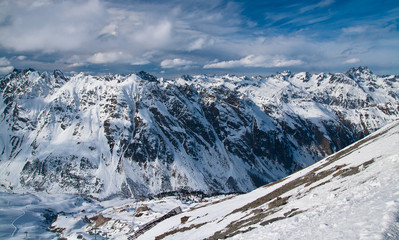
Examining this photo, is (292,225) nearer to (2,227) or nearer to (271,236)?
(271,236)

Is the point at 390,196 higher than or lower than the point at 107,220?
higher

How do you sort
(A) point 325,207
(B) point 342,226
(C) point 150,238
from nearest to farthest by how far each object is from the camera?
1. (B) point 342,226
2. (A) point 325,207
3. (C) point 150,238

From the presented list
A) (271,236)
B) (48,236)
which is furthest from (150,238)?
(48,236)

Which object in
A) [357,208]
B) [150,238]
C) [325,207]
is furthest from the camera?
[150,238]

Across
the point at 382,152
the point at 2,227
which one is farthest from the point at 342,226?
the point at 2,227

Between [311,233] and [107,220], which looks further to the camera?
[107,220]

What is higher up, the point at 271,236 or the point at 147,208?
the point at 271,236

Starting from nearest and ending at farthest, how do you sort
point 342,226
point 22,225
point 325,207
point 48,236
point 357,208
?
point 342,226
point 357,208
point 325,207
point 48,236
point 22,225

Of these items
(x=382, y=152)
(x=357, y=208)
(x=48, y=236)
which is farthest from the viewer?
(x=48, y=236)

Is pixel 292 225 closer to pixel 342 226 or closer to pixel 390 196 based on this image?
pixel 342 226

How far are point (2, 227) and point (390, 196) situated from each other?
230 meters

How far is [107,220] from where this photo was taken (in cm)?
13538

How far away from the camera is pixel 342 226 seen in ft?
54.6

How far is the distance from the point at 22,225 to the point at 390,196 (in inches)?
9410
